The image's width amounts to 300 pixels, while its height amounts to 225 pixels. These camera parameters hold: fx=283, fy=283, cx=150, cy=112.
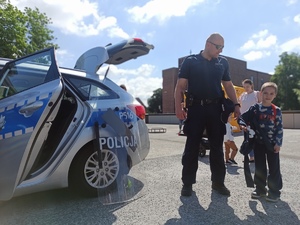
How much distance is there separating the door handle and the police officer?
1601mm

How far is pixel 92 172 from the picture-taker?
11.1 feet

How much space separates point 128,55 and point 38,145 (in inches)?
69.9

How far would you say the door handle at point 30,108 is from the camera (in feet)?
9.34

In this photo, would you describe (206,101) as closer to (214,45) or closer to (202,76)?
(202,76)

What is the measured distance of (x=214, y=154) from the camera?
3.61 m

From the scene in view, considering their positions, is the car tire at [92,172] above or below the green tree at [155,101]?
below

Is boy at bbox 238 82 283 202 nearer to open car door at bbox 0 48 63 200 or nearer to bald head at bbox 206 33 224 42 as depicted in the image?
bald head at bbox 206 33 224 42

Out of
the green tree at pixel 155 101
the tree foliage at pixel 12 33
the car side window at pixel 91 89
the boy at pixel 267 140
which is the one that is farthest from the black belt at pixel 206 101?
the green tree at pixel 155 101

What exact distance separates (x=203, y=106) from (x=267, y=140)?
844 millimetres

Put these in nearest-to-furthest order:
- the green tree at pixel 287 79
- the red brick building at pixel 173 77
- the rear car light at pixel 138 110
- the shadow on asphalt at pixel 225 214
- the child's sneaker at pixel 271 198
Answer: the shadow on asphalt at pixel 225 214 < the child's sneaker at pixel 271 198 < the rear car light at pixel 138 110 < the green tree at pixel 287 79 < the red brick building at pixel 173 77

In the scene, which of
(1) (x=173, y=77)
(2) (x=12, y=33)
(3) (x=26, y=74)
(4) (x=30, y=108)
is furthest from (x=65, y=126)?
(1) (x=173, y=77)

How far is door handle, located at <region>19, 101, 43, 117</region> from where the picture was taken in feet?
9.34

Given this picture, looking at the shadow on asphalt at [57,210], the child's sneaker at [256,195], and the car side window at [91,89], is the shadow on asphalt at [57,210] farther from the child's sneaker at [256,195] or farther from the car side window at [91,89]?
the child's sneaker at [256,195]

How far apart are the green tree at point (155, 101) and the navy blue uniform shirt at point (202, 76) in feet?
237
